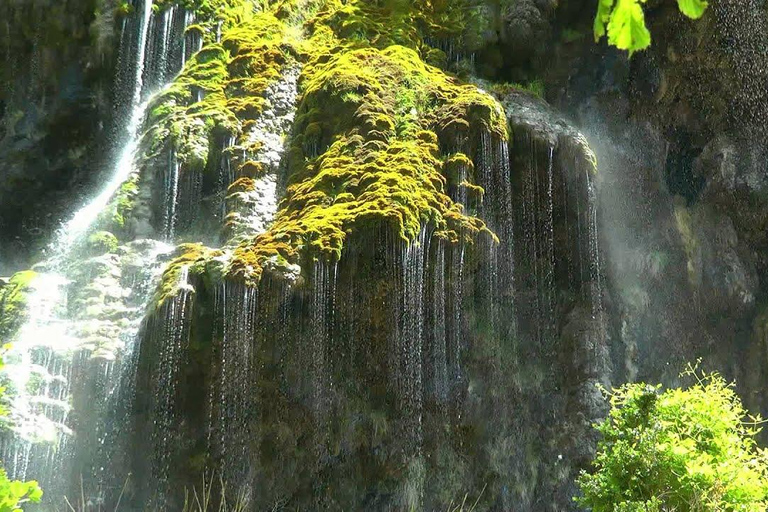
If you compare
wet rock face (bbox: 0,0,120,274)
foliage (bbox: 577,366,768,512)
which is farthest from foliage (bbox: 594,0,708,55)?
wet rock face (bbox: 0,0,120,274)

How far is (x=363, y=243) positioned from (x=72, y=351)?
4.12 m

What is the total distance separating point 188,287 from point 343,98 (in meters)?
3.85

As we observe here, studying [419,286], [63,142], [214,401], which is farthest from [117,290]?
[63,142]

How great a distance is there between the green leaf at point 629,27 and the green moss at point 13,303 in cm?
1024

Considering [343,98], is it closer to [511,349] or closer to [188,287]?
[188,287]

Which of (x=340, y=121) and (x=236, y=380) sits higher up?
(x=340, y=121)

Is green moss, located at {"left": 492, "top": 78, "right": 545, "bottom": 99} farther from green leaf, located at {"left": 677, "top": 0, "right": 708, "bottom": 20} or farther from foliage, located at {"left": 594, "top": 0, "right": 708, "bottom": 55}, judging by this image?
green leaf, located at {"left": 677, "top": 0, "right": 708, "bottom": 20}

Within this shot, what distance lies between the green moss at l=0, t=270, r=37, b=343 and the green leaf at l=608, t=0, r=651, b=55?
33.6 feet

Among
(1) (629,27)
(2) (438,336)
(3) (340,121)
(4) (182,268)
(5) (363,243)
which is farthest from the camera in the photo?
(3) (340,121)

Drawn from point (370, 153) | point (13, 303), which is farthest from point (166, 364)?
point (370, 153)

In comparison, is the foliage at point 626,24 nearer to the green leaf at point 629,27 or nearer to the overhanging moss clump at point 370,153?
the green leaf at point 629,27

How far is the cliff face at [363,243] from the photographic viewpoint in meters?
10.3

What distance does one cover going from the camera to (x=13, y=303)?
10.9 m

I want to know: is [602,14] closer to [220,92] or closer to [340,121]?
[340,121]
